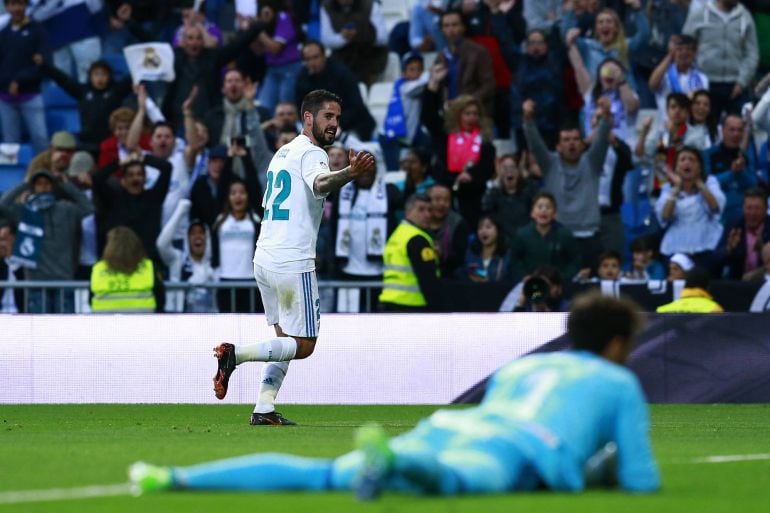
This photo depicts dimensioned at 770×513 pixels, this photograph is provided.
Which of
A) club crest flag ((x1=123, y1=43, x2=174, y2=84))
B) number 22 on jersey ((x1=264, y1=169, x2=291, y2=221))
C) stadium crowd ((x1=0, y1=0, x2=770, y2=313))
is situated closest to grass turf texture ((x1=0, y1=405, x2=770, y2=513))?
number 22 on jersey ((x1=264, y1=169, x2=291, y2=221))

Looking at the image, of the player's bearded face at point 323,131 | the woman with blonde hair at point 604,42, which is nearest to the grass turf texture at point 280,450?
the player's bearded face at point 323,131

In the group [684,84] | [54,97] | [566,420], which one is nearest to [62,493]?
[566,420]

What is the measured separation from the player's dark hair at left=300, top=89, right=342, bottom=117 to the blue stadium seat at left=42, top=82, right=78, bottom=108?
1143cm

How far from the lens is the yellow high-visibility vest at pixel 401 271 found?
1777 cm

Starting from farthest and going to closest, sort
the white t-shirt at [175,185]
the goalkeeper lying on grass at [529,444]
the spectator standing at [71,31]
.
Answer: the spectator standing at [71,31], the white t-shirt at [175,185], the goalkeeper lying on grass at [529,444]

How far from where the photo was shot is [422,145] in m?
21.7

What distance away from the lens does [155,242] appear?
20266 mm

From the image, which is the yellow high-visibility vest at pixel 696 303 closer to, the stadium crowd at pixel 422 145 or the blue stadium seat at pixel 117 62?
the stadium crowd at pixel 422 145

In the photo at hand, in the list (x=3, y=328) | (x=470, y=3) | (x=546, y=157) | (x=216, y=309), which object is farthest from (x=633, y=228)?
(x=3, y=328)

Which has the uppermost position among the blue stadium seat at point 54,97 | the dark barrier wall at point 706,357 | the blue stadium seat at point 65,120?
the blue stadium seat at point 54,97

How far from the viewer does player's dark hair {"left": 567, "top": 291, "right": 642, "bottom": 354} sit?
722 cm

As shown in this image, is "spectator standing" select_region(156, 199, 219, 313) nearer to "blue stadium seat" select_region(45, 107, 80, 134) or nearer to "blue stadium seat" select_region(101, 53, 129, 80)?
"blue stadium seat" select_region(45, 107, 80, 134)

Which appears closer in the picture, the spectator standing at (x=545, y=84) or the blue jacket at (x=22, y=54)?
the spectator standing at (x=545, y=84)

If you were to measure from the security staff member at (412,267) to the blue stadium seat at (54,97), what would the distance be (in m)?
7.63
